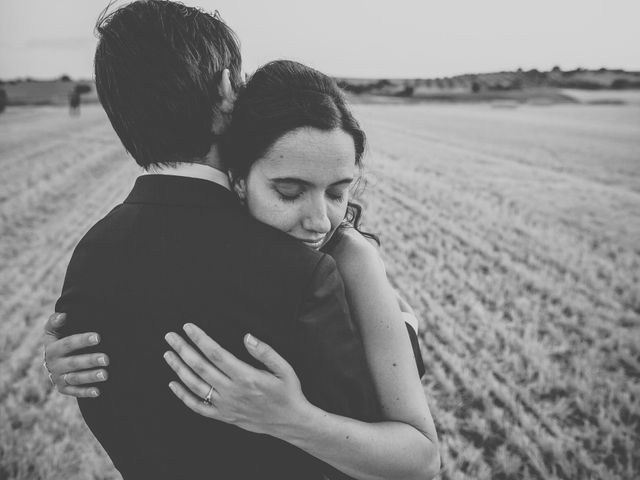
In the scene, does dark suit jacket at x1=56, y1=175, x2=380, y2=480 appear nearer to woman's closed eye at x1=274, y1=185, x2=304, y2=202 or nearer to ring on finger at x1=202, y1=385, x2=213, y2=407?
ring on finger at x1=202, y1=385, x2=213, y2=407

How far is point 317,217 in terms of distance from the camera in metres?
1.36

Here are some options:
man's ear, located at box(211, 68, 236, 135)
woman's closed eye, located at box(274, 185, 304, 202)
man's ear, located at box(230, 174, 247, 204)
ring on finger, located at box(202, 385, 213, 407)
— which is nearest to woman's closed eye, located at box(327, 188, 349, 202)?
woman's closed eye, located at box(274, 185, 304, 202)

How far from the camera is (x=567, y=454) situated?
10.9ft

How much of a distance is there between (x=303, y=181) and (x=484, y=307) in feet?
15.7

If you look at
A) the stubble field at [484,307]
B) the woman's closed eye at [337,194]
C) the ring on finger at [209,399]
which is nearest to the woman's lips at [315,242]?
the woman's closed eye at [337,194]

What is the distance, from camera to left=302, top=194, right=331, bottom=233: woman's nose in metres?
1.36

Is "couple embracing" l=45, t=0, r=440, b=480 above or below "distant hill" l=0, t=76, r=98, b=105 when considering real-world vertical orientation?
below

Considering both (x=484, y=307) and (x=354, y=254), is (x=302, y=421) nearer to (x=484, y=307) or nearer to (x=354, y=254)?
(x=354, y=254)

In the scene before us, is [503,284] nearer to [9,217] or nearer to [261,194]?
[261,194]

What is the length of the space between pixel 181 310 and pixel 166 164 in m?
0.45

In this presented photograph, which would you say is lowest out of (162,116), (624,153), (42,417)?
(42,417)

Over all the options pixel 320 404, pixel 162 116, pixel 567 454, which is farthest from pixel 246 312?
pixel 567 454

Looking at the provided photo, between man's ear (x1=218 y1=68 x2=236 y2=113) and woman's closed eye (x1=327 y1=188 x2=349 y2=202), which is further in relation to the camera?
woman's closed eye (x1=327 y1=188 x2=349 y2=202)

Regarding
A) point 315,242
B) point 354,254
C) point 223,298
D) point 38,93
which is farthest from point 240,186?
point 38,93
